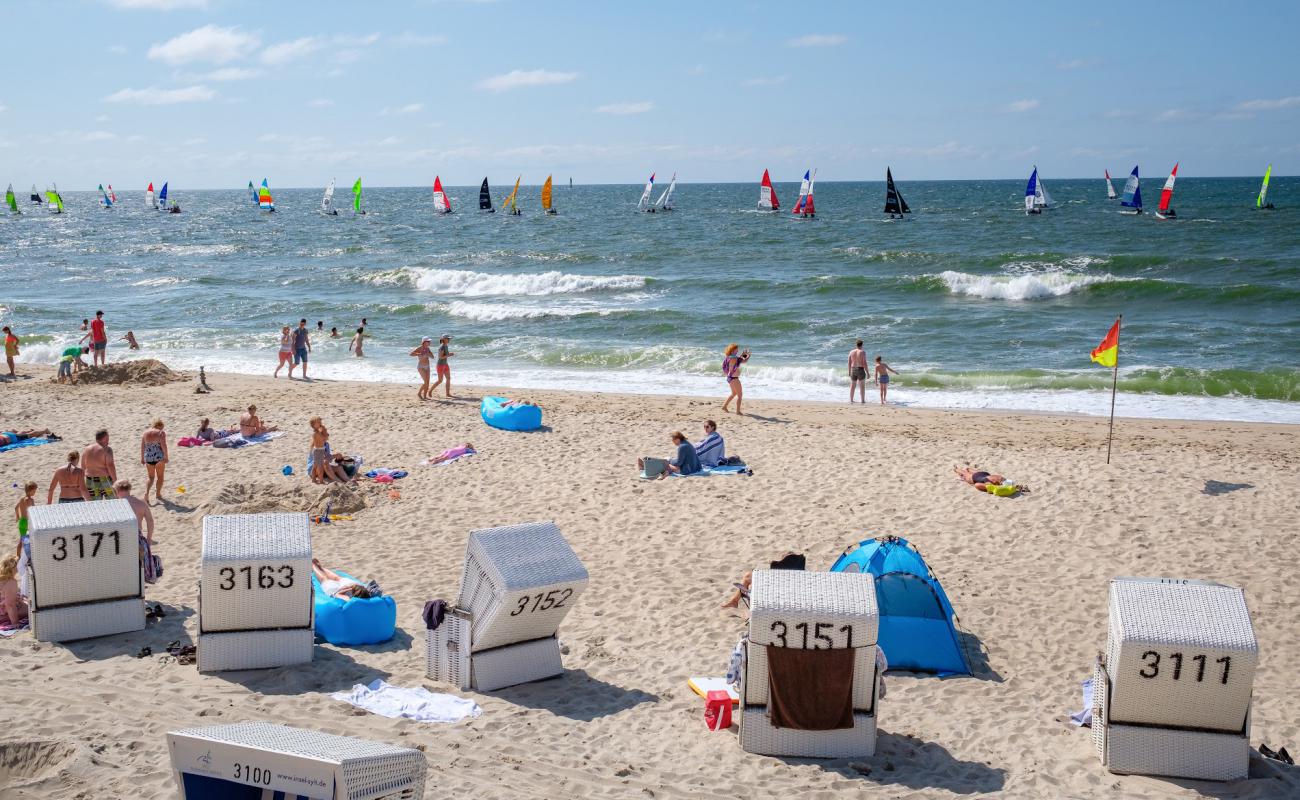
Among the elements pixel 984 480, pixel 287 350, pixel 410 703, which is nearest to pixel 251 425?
pixel 287 350

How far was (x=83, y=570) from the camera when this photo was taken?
7.35 m

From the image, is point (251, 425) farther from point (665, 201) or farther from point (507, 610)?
point (665, 201)

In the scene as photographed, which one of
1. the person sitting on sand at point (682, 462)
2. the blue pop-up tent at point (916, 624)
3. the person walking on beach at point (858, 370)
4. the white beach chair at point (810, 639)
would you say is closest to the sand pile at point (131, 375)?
the person sitting on sand at point (682, 462)

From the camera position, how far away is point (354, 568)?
31.0 feet

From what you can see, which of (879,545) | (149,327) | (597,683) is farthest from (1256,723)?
(149,327)

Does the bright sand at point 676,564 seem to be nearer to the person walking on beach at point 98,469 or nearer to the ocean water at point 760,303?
the person walking on beach at point 98,469

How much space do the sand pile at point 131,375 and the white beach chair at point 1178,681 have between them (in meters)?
17.1

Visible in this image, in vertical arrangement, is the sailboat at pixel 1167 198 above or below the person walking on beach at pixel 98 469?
above

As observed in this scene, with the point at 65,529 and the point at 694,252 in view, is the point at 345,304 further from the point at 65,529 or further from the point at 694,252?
the point at 65,529

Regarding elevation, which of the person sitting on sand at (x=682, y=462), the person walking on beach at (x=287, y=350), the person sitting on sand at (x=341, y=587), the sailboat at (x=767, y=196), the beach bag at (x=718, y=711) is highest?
the sailboat at (x=767, y=196)

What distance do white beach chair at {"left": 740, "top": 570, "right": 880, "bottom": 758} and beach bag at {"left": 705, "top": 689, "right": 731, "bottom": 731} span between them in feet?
1.07

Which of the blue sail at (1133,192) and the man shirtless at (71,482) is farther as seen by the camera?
the blue sail at (1133,192)

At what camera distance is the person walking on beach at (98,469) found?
10.2 metres

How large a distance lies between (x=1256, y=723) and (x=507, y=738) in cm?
484
